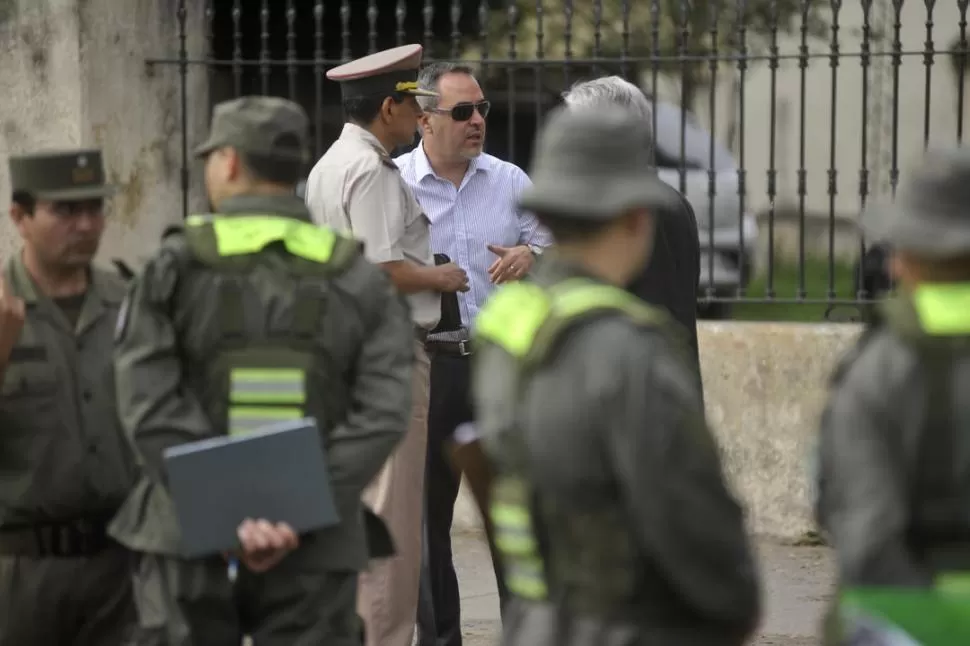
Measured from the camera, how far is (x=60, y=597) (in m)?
4.30

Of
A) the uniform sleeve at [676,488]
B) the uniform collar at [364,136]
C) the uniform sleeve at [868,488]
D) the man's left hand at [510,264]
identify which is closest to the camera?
the uniform sleeve at [676,488]

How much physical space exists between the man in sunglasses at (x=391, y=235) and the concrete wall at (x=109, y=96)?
7.45 ft

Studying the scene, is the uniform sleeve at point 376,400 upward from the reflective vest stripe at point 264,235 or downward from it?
downward

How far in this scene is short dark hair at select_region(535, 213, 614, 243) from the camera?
10.3ft

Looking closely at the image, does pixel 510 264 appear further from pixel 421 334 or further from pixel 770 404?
pixel 770 404

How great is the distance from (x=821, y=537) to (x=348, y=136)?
3.15 metres

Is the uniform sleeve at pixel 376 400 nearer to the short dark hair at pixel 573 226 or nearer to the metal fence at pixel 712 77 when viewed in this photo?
the short dark hair at pixel 573 226

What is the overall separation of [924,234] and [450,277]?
2.59 m

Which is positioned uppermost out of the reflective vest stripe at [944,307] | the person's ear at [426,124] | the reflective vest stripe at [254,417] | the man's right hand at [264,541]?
the person's ear at [426,124]

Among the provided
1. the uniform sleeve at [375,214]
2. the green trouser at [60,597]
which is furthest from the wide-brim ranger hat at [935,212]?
the uniform sleeve at [375,214]

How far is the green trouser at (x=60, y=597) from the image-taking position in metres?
4.30

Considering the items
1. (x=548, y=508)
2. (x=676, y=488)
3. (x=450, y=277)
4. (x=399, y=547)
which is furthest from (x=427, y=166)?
(x=676, y=488)

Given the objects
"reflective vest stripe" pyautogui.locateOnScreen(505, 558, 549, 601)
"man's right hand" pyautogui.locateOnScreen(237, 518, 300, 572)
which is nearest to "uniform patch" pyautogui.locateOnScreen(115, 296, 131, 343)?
"man's right hand" pyautogui.locateOnScreen(237, 518, 300, 572)

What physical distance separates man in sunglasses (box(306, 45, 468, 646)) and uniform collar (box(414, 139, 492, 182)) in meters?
0.40
